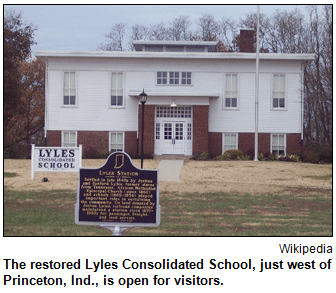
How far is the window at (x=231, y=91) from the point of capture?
36.0 meters

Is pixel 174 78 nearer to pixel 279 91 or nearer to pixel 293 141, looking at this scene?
pixel 279 91

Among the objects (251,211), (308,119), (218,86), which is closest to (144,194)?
(251,211)

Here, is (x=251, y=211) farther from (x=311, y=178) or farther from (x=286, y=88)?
(x=286, y=88)

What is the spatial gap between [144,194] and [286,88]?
29.4 m

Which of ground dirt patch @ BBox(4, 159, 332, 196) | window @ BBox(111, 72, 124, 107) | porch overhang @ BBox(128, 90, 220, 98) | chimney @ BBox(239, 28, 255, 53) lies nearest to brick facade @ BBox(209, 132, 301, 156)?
porch overhang @ BBox(128, 90, 220, 98)

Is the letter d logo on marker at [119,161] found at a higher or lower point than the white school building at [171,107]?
lower

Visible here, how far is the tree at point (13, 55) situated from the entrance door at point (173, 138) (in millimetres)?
11553

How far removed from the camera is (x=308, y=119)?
50844 millimetres

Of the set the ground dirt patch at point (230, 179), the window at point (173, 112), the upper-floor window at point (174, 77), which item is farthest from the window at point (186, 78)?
the ground dirt patch at point (230, 179)

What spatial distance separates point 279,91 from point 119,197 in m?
29.4

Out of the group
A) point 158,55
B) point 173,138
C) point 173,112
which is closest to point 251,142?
point 173,138

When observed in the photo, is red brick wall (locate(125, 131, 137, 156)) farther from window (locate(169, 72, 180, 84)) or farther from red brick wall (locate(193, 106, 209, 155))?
window (locate(169, 72, 180, 84))

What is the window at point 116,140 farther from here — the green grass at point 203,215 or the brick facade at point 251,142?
the green grass at point 203,215

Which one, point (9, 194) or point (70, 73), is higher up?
point (70, 73)
